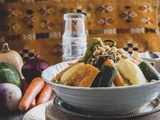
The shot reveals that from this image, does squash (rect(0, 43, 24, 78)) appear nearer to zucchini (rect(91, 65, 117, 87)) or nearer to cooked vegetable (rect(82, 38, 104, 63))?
cooked vegetable (rect(82, 38, 104, 63))

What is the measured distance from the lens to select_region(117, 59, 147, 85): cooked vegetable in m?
0.80

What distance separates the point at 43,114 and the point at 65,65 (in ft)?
0.45

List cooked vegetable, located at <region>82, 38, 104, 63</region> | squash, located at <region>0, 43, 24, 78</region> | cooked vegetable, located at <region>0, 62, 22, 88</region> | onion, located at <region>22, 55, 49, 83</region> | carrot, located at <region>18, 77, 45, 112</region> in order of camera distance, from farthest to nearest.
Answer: squash, located at <region>0, 43, 24, 78</region> < onion, located at <region>22, 55, 49, 83</region> < cooked vegetable, located at <region>0, 62, 22, 88</region> < carrot, located at <region>18, 77, 45, 112</region> < cooked vegetable, located at <region>82, 38, 104, 63</region>

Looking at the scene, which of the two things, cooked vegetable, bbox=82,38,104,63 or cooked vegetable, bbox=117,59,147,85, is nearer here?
cooked vegetable, bbox=117,59,147,85

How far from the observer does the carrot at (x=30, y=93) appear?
44.5 inches

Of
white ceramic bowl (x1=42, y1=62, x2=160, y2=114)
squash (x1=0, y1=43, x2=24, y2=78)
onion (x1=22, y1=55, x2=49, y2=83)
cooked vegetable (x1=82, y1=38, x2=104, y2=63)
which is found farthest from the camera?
squash (x1=0, y1=43, x2=24, y2=78)

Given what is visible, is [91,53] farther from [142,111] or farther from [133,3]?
[133,3]

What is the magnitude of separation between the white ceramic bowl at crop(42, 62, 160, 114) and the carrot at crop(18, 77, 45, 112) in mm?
309

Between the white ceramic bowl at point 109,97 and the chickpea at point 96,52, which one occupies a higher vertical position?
the chickpea at point 96,52

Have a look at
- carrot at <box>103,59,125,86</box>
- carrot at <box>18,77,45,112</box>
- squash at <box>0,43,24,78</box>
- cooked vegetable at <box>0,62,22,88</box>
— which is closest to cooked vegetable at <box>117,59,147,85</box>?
carrot at <box>103,59,125,86</box>

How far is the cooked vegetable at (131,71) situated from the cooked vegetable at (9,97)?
0.43 meters

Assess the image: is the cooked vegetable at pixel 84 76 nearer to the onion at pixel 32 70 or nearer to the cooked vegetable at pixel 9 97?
the cooked vegetable at pixel 9 97

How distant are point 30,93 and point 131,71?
485 millimetres

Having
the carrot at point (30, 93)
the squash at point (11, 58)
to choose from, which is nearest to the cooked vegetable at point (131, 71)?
the carrot at point (30, 93)
